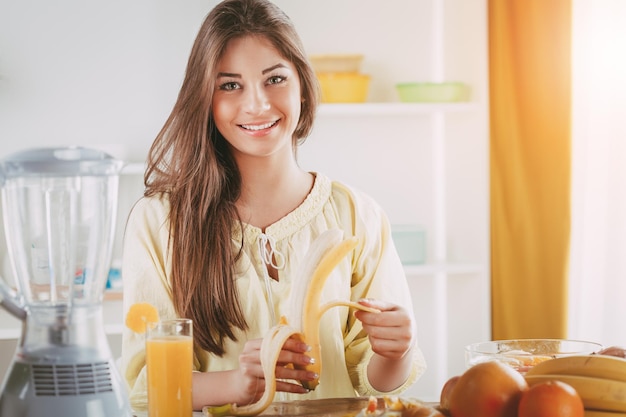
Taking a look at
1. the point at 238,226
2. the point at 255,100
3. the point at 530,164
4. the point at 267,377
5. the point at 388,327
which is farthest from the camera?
the point at 530,164

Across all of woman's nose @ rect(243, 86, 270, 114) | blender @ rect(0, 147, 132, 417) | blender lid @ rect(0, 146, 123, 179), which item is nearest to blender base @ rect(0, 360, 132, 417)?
blender @ rect(0, 147, 132, 417)

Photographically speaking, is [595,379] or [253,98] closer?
[595,379]

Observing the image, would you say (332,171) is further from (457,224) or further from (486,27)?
(486,27)

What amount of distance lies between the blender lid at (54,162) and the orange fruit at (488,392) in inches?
21.1

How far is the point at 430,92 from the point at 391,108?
0.16 meters

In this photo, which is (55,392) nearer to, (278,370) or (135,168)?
(278,370)

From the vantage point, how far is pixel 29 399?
1.15 metres

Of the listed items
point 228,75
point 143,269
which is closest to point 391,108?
point 228,75

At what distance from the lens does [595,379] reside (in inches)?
48.9

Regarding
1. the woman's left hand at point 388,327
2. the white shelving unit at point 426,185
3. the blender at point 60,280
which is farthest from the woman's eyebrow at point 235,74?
the white shelving unit at point 426,185

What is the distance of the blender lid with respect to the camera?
116cm

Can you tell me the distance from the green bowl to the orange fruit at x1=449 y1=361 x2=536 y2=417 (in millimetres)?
2440

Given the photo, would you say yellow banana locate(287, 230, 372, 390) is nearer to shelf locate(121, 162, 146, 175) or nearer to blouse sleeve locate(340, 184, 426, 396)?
blouse sleeve locate(340, 184, 426, 396)

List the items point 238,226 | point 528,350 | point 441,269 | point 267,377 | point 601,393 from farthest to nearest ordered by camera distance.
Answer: point 441,269
point 238,226
point 528,350
point 267,377
point 601,393
